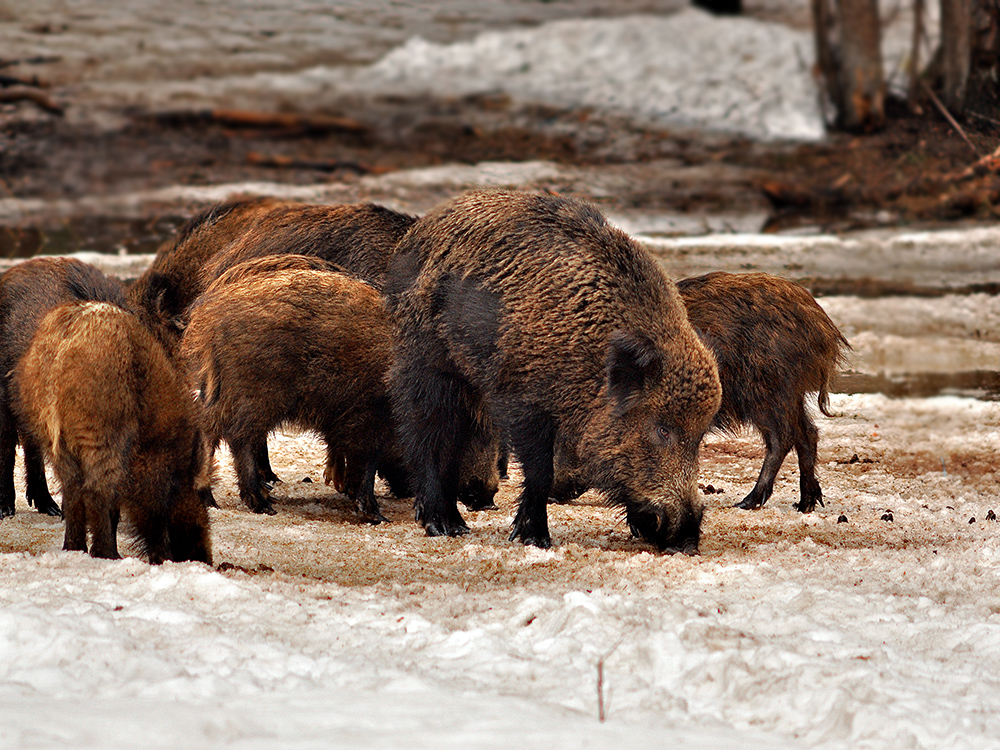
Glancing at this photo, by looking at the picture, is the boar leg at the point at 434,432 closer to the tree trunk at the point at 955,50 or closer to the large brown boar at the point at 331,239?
the large brown boar at the point at 331,239

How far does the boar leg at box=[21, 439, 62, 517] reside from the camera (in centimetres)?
657

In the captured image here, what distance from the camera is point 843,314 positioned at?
11586mm

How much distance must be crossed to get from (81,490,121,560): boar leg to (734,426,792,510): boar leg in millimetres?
3911

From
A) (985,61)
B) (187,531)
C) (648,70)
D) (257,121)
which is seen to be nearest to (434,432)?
(187,531)

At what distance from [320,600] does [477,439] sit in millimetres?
2789

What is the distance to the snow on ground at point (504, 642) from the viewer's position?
10.2 feet

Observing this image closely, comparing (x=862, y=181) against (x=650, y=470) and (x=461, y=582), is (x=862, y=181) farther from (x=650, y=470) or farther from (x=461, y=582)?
(x=461, y=582)

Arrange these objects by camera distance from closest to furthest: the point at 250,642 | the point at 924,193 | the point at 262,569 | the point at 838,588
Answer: the point at 250,642, the point at 838,588, the point at 262,569, the point at 924,193

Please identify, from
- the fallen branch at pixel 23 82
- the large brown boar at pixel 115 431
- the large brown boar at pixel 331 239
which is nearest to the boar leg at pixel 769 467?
the large brown boar at pixel 331 239

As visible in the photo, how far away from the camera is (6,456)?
256 inches

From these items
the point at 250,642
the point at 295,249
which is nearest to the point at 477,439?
the point at 295,249

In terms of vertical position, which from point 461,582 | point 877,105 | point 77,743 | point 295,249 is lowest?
point 461,582

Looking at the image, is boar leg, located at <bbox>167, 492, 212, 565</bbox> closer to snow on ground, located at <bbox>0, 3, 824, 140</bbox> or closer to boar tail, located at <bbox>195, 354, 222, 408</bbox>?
boar tail, located at <bbox>195, 354, 222, 408</bbox>

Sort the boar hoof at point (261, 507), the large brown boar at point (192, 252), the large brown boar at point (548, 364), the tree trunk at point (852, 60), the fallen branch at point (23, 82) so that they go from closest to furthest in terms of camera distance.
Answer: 1. the large brown boar at point (548, 364)
2. the boar hoof at point (261, 507)
3. the large brown boar at point (192, 252)
4. the tree trunk at point (852, 60)
5. the fallen branch at point (23, 82)
